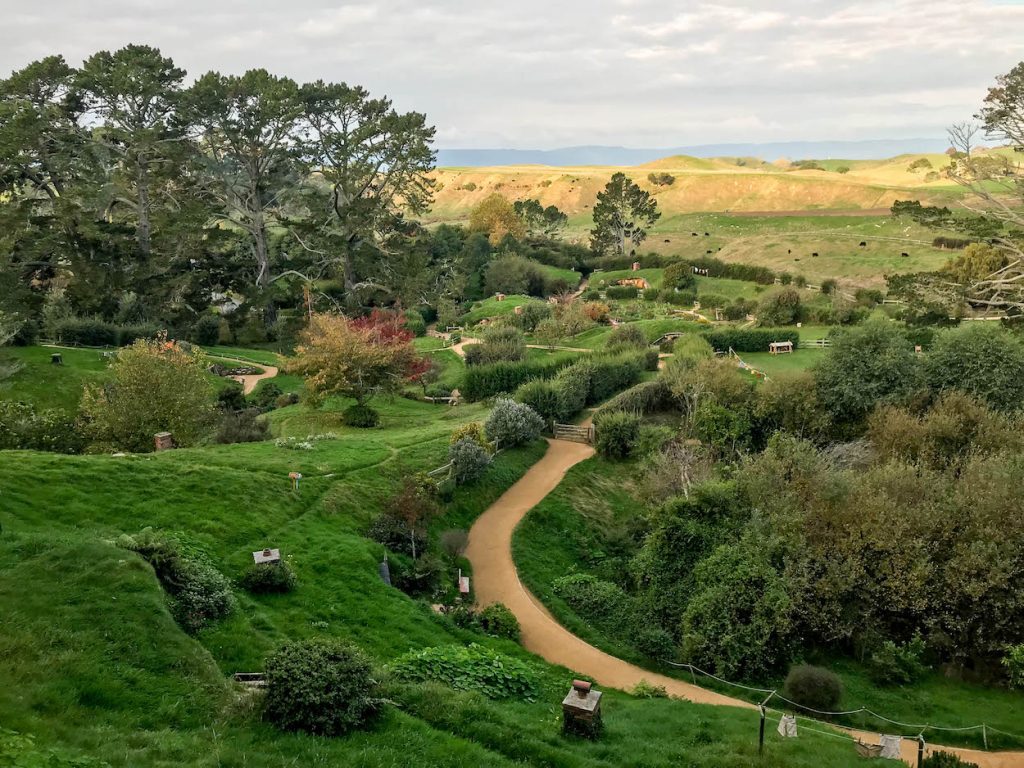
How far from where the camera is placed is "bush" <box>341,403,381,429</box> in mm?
34250

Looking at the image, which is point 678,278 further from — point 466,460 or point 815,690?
point 815,690

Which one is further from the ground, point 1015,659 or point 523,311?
point 523,311

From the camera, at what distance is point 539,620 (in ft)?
67.6

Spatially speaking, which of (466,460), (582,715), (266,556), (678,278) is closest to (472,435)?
(466,460)

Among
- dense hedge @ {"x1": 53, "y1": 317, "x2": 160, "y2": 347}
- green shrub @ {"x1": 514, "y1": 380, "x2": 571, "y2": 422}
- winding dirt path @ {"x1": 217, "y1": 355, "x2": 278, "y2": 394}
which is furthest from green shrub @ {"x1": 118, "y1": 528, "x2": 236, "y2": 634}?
dense hedge @ {"x1": 53, "y1": 317, "x2": 160, "y2": 347}

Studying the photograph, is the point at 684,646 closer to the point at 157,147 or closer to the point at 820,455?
the point at 820,455

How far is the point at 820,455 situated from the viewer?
25312 millimetres

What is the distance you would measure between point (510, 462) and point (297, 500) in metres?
11.1

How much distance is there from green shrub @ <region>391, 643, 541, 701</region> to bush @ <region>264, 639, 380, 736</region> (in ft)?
9.41

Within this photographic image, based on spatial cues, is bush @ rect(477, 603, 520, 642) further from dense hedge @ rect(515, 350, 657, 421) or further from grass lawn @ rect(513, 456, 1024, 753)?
dense hedge @ rect(515, 350, 657, 421)

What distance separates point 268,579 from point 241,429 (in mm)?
14874

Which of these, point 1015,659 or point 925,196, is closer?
point 1015,659

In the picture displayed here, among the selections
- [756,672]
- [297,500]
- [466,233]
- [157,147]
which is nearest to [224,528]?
[297,500]

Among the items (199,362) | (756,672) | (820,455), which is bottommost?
(756,672)
